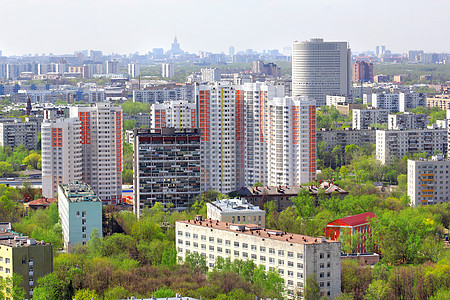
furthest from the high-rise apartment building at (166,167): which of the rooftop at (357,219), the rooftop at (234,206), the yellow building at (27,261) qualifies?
the yellow building at (27,261)

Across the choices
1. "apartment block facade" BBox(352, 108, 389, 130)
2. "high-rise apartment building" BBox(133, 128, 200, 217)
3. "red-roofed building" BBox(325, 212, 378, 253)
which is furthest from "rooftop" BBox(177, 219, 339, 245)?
"apartment block facade" BBox(352, 108, 389, 130)

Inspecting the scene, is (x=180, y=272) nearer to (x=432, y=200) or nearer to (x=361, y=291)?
(x=361, y=291)

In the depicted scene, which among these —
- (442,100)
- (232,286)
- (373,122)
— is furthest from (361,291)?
(442,100)

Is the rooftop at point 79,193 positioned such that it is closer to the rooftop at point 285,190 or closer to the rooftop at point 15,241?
the rooftop at point 15,241

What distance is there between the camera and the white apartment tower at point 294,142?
41.4m

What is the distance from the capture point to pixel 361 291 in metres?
25.8

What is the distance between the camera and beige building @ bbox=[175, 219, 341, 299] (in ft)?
84.2

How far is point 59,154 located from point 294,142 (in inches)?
369

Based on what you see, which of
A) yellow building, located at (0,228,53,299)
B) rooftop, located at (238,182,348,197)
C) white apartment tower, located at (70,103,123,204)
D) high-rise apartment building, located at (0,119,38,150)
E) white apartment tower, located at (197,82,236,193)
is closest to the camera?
yellow building, located at (0,228,53,299)

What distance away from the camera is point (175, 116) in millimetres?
42812

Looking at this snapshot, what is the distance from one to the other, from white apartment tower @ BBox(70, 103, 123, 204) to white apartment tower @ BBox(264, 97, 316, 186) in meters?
6.40

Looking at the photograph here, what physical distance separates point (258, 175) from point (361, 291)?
17.2m

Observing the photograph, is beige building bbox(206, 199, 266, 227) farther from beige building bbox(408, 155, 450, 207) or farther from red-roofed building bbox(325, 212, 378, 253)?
beige building bbox(408, 155, 450, 207)

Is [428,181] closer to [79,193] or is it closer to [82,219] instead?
[79,193]
